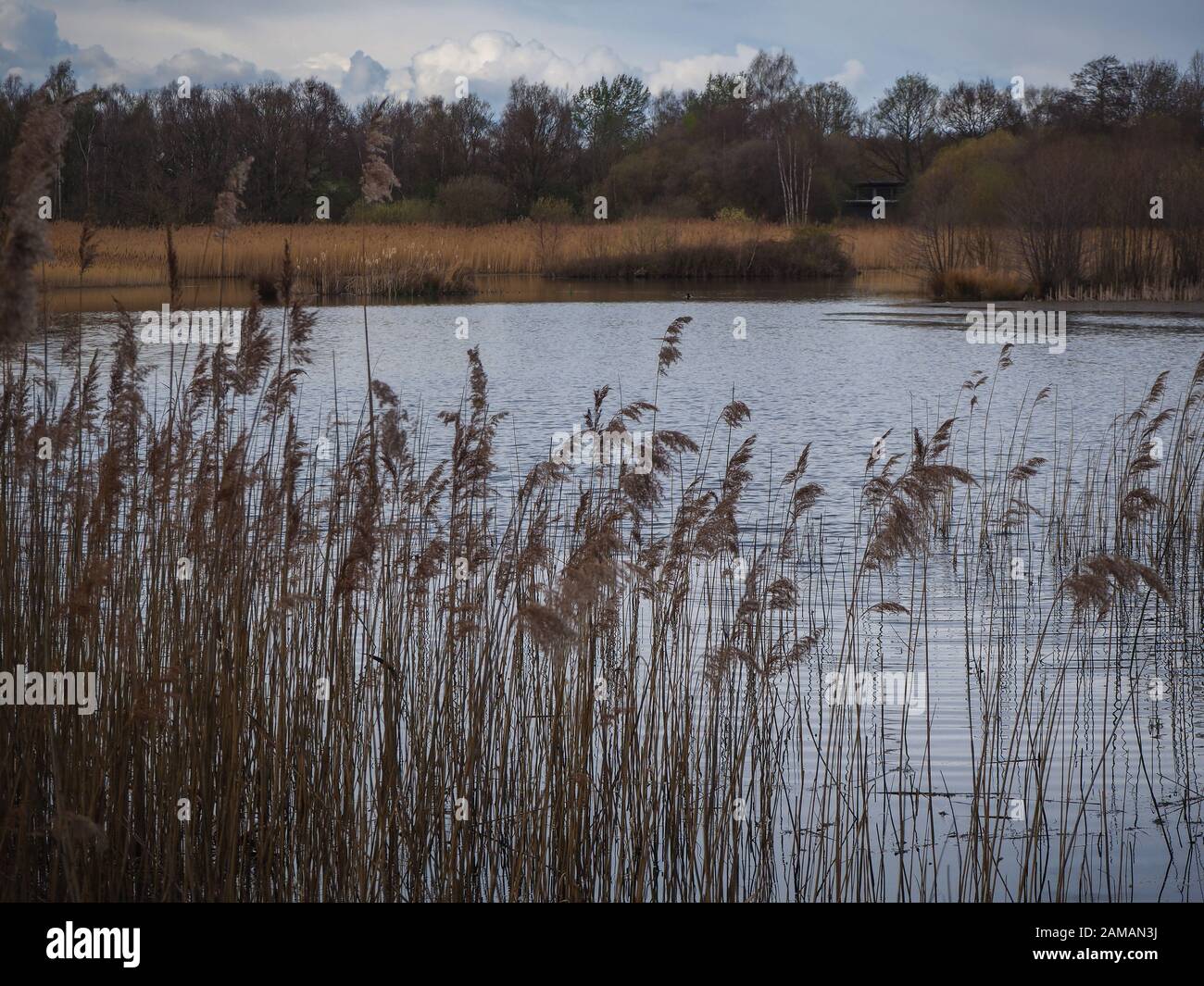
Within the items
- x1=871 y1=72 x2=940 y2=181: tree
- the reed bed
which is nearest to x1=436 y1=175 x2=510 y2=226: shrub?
x1=871 y1=72 x2=940 y2=181: tree

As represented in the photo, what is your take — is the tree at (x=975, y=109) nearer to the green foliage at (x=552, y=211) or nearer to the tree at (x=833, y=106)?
the tree at (x=833, y=106)

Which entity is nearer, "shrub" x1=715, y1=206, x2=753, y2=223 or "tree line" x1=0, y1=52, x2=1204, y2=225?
"tree line" x1=0, y1=52, x2=1204, y2=225

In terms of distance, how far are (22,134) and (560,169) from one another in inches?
1606

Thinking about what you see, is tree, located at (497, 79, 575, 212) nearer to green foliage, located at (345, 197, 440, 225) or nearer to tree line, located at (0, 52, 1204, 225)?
tree line, located at (0, 52, 1204, 225)

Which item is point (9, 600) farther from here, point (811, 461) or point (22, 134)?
point (811, 461)

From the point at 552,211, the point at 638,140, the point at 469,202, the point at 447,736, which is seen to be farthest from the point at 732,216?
the point at 447,736

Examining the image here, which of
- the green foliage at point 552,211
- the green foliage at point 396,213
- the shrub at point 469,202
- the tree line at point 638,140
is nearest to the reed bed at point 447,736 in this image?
the tree line at point 638,140

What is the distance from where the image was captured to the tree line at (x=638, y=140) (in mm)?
18938

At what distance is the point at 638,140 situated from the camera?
50.8m

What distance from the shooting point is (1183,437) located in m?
6.36

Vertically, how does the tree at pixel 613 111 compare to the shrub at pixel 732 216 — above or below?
above

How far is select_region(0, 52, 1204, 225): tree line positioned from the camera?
62.1 ft

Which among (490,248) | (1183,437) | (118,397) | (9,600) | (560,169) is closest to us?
(9,600)

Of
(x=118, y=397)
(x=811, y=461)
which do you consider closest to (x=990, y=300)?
(x=811, y=461)
